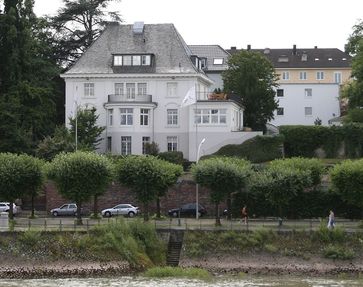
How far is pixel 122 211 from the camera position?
207ft

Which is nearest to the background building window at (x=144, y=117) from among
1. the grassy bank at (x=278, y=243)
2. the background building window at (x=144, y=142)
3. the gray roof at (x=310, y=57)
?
the background building window at (x=144, y=142)

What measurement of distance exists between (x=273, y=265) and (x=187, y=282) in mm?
7510

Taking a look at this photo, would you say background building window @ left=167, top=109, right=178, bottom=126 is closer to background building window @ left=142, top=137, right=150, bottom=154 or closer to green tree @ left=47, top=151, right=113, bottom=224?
background building window @ left=142, top=137, right=150, bottom=154

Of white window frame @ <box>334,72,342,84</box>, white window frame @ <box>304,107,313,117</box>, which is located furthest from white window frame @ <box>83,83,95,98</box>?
white window frame @ <box>334,72,342,84</box>

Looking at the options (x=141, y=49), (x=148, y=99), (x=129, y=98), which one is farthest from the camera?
(x=141, y=49)

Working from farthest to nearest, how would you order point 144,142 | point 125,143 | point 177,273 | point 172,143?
1. point 172,143
2. point 125,143
3. point 144,142
4. point 177,273

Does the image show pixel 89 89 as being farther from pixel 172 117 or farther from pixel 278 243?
pixel 278 243

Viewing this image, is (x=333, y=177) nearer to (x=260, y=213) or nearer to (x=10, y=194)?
(x=260, y=213)

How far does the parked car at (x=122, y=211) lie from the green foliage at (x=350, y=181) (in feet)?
55.9

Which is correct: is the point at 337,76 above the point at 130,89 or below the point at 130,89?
above

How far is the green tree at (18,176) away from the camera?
186 ft

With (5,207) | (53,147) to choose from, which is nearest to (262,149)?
(53,147)

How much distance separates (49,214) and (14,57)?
17.7 meters

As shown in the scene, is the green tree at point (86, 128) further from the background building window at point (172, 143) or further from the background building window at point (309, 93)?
the background building window at point (309, 93)
